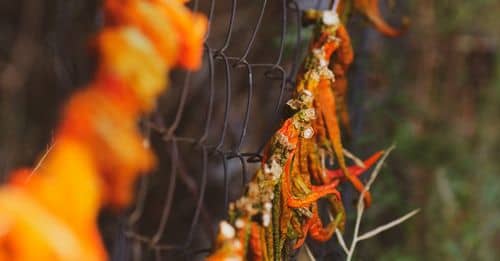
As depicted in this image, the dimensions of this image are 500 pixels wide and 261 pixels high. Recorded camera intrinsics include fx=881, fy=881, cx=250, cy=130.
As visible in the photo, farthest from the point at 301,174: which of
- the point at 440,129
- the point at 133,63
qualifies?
the point at 440,129

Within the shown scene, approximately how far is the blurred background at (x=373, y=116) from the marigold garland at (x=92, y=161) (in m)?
0.64

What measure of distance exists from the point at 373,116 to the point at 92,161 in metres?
1.48

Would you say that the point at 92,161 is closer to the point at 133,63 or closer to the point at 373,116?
the point at 133,63

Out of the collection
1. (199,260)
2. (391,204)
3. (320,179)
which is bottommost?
(199,260)

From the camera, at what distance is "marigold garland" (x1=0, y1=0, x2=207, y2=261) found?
0.50m

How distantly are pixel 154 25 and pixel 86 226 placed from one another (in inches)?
6.0

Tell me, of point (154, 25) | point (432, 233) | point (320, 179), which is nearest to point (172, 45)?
point (154, 25)

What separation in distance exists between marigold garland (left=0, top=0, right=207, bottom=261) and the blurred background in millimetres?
644

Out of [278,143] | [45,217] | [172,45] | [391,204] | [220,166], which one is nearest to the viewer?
[45,217]

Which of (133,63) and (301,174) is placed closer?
(133,63)

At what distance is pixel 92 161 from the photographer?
0.53m

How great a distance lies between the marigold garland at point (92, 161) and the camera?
0.50 meters

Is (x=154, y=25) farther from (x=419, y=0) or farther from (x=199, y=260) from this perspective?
(x=419, y=0)

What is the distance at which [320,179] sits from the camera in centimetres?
91
